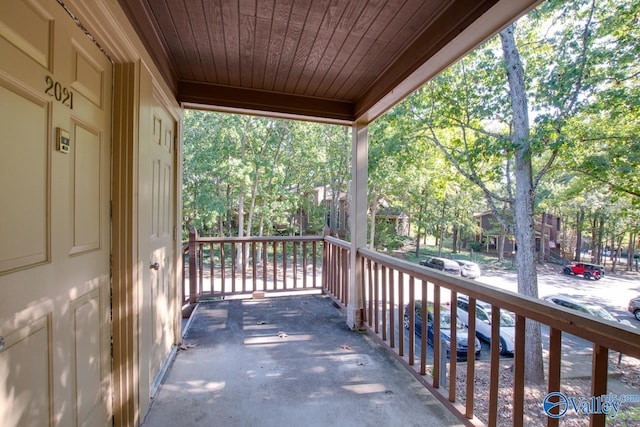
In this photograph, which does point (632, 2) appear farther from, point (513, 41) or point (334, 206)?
point (334, 206)

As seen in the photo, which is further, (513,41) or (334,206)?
(334,206)

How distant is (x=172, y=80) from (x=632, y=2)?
6293 millimetres

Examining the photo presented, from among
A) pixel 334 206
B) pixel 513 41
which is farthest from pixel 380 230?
pixel 513 41

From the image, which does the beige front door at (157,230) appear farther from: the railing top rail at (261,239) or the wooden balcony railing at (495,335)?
the wooden balcony railing at (495,335)

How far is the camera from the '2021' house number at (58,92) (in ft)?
3.25

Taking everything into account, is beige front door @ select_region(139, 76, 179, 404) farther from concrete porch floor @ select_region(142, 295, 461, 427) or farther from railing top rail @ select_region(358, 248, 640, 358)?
railing top rail @ select_region(358, 248, 640, 358)

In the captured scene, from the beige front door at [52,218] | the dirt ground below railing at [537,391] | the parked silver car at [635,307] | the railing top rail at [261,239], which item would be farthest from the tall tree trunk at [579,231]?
the beige front door at [52,218]

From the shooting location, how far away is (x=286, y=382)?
6.70ft

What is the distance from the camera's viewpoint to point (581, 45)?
189 inches

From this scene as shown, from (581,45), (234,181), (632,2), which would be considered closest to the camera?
(632,2)

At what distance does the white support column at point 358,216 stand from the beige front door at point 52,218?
6.88ft

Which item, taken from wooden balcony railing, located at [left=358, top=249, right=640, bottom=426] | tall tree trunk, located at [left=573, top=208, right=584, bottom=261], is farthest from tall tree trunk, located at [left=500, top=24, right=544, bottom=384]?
tall tree trunk, located at [left=573, top=208, right=584, bottom=261]

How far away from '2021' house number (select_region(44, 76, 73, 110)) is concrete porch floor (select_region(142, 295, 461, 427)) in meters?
1.69

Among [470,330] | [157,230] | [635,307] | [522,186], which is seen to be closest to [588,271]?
[635,307]
